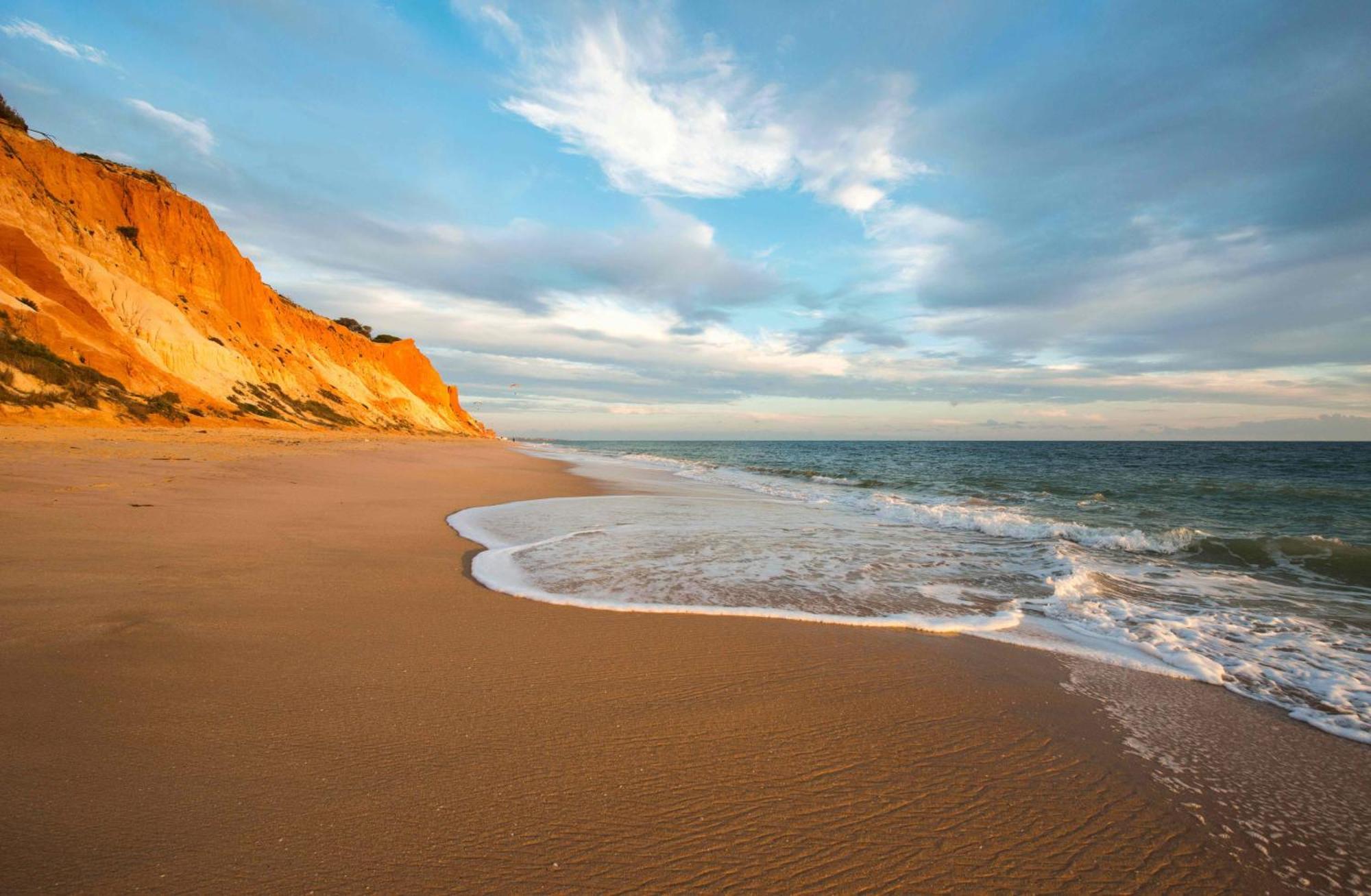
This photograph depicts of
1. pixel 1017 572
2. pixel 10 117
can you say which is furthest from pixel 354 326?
pixel 1017 572

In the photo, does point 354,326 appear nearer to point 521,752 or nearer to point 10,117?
point 10,117

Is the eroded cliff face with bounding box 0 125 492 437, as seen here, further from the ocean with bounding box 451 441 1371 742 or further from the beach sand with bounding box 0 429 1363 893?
the beach sand with bounding box 0 429 1363 893

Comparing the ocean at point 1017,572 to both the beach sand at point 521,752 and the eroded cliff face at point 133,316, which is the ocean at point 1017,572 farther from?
the eroded cliff face at point 133,316

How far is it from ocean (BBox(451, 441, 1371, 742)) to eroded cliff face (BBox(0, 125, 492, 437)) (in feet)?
54.2

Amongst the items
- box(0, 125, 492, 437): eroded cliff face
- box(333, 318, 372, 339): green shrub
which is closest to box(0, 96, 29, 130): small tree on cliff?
box(0, 125, 492, 437): eroded cliff face

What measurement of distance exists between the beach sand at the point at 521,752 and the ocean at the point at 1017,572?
1.92ft

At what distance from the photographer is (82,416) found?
16078 millimetres

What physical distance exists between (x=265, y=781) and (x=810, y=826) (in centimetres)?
196

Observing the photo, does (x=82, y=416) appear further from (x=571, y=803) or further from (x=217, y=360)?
(x=571, y=803)

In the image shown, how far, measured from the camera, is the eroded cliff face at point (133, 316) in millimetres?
17109

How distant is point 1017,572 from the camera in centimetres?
698

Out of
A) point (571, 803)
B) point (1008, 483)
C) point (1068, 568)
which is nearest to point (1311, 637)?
point (1068, 568)

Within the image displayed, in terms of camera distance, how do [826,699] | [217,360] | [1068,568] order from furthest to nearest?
1. [217,360]
2. [1068,568]
3. [826,699]

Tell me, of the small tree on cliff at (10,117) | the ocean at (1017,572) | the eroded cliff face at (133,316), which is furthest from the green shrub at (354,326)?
the ocean at (1017,572)
